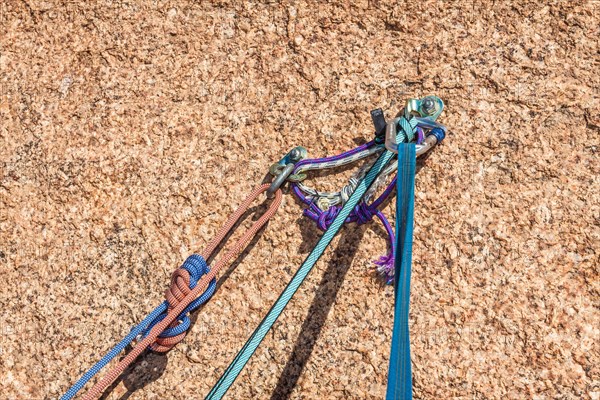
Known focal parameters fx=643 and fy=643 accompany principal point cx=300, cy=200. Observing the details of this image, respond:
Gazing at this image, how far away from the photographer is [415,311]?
1815mm

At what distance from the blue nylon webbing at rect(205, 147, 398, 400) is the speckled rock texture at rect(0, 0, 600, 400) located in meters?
0.21

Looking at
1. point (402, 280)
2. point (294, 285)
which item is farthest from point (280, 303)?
point (402, 280)

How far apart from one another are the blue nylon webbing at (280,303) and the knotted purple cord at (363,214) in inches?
5.2

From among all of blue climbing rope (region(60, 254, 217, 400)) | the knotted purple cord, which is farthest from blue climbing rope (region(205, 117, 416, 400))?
blue climbing rope (region(60, 254, 217, 400))

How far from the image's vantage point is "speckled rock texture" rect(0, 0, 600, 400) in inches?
69.7

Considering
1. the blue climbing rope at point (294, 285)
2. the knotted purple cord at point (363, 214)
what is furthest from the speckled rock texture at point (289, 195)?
the blue climbing rope at point (294, 285)

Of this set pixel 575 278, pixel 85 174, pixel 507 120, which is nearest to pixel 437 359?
pixel 575 278

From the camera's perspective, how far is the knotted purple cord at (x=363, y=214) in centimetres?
185

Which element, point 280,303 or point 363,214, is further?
point 363,214

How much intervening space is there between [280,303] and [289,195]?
1.33 ft

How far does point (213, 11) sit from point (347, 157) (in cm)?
69

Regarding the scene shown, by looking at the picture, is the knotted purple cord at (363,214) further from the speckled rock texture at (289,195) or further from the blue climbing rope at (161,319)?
the blue climbing rope at (161,319)

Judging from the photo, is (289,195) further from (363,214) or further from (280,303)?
(280,303)

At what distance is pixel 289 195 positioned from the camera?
198 cm
